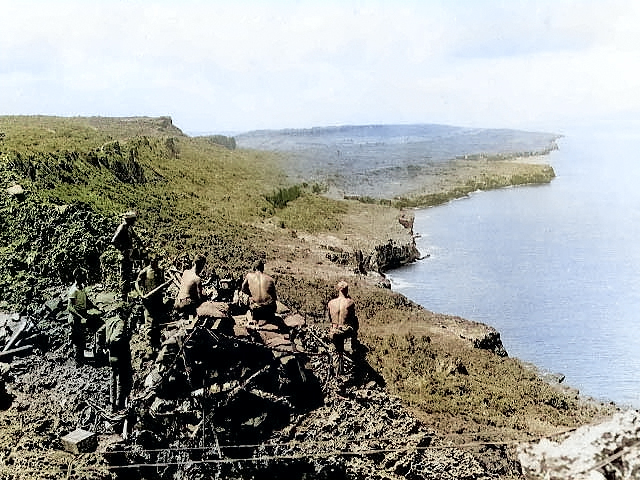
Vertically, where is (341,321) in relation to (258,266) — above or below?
below

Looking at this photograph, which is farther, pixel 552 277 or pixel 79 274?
pixel 552 277

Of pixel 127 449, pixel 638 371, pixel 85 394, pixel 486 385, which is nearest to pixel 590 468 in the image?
pixel 127 449

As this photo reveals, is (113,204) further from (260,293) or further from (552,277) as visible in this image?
(552,277)

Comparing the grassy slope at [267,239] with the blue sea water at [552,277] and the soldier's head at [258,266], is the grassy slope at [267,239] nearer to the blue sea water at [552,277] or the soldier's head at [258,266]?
the blue sea water at [552,277]

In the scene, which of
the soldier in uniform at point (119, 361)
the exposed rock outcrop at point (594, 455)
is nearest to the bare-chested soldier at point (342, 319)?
the soldier in uniform at point (119, 361)

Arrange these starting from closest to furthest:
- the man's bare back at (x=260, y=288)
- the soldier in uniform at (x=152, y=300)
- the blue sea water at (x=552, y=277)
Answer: the man's bare back at (x=260, y=288)
the soldier in uniform at (x=152, y=300)
the blue sea water at (x=552, y=277)

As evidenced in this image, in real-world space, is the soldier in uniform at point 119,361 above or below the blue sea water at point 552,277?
above

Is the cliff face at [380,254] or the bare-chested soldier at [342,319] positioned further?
the cliff face at [380,254]

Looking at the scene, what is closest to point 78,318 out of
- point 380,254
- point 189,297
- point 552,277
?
point 189,297
